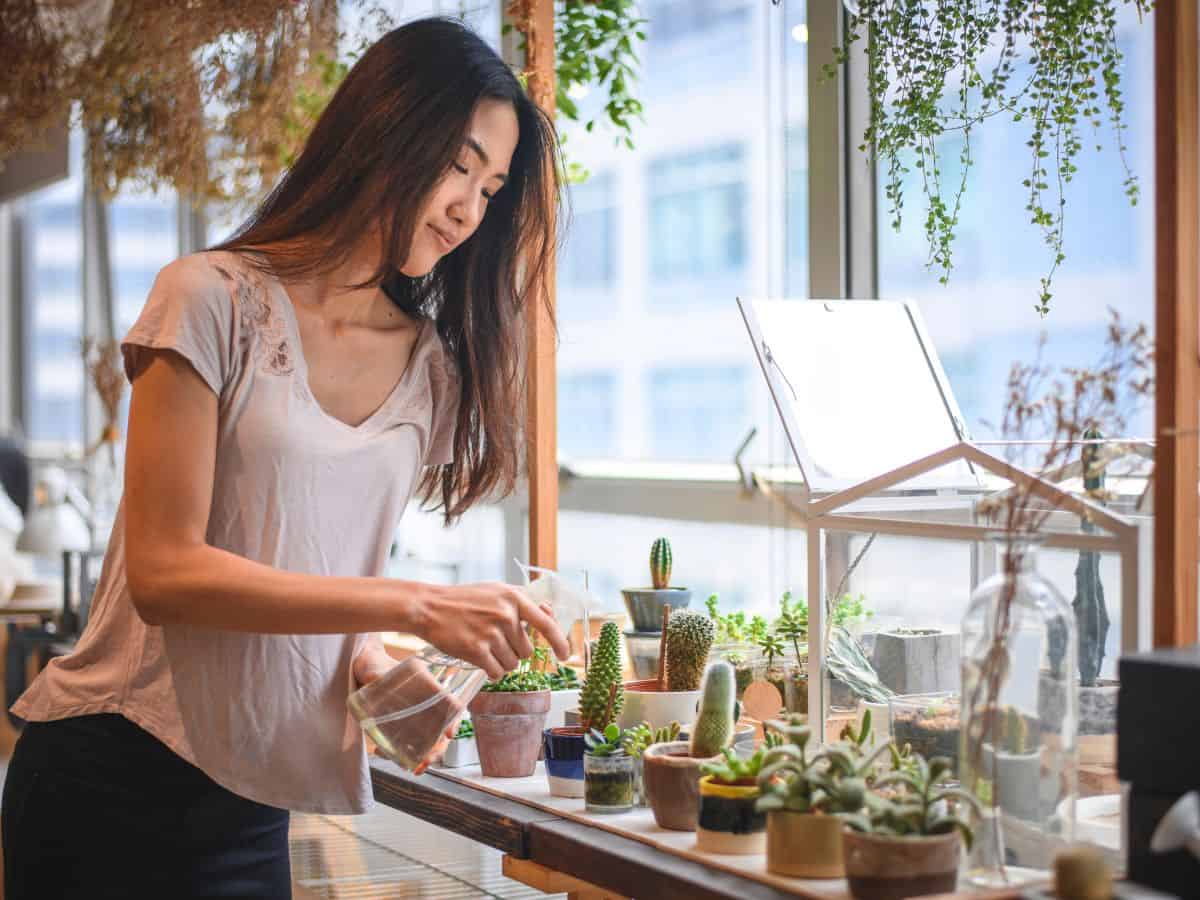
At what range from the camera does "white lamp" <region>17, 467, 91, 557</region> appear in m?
4.62

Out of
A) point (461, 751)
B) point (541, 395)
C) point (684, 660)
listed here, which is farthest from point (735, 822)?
point (541, 395)

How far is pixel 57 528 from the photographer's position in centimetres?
465

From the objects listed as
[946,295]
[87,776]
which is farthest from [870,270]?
[87,776]

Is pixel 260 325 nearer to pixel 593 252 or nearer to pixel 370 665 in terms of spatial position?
pixel 370 665

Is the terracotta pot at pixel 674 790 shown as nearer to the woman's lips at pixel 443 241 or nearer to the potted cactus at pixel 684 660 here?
the potted cactus at pixel 684 660

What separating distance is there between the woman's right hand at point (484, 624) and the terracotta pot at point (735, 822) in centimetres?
24

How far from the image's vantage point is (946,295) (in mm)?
2652

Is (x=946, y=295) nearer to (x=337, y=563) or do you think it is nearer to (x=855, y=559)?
(x=855, y=559)

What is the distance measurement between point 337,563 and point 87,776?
0.31 m

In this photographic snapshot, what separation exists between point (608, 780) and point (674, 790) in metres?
0.12

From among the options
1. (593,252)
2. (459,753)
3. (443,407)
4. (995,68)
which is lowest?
(459,753)

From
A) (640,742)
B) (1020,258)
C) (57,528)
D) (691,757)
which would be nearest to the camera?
(691,757)

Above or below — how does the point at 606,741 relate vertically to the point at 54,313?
below

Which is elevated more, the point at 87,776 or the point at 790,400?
the point at 790,400
